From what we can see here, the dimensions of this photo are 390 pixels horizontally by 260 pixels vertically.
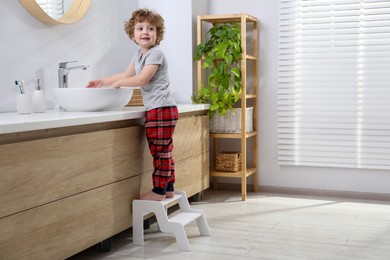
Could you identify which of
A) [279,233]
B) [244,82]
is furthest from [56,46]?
[279,233]

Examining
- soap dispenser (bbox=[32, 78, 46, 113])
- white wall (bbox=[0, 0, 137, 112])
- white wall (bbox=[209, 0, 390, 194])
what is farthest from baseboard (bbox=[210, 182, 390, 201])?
soap dispenser (bbox=[32, 78, 46, 113])

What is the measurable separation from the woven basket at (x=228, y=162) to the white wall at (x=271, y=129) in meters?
0.30

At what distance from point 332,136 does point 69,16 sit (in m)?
1.98

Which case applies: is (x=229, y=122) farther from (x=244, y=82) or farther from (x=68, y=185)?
(x=68, y=185)

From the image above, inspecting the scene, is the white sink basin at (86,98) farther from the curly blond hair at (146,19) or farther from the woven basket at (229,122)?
the woven basket at (229,122)

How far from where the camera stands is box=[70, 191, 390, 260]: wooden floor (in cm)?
256

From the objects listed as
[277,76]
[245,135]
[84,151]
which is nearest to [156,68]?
[84,151]

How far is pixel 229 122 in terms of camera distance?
376 centimetres

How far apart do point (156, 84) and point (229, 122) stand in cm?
116

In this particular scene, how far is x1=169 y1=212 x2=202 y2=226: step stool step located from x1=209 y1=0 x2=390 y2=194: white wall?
1328 mm

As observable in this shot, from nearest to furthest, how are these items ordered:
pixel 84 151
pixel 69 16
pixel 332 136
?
pixel 84 151 < pixel 69 16 < pixel 332 136

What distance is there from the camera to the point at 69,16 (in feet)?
9.89

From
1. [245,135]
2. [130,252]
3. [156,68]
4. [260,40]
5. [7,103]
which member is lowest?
[130,252]

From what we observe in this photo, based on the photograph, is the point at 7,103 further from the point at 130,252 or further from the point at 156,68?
the point at 130,252
